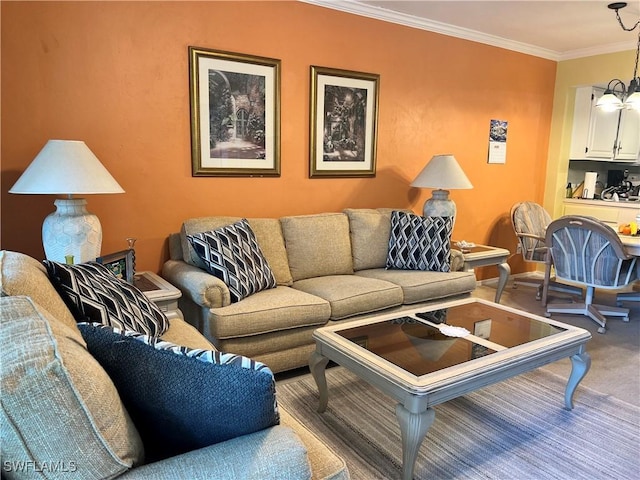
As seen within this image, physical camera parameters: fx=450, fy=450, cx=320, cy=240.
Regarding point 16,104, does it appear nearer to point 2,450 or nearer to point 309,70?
point 309,70

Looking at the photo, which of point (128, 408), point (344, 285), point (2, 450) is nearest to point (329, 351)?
point (344, 285)

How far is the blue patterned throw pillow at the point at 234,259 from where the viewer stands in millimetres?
2660

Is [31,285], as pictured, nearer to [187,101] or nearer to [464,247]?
Result: [187,101]

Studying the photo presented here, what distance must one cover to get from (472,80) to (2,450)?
4.69m

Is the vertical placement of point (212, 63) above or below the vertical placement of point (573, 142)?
above

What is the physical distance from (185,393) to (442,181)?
3190 millimetres

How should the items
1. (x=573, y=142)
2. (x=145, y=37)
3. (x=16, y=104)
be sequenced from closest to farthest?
(x=16, y=104)
(x=145, y=37)
(x=573, y=142)

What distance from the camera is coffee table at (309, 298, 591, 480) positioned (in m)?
1.76

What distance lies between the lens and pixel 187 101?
3.07 metres

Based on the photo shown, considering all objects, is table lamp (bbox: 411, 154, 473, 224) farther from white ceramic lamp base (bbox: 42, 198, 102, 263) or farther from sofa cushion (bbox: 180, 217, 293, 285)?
white ceramic lamp base (bbox: 42, 198, 102, 263)

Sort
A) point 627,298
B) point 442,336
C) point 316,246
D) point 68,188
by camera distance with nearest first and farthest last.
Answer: point 68,188 → point 442,336 → point 316,246 → point 627,298

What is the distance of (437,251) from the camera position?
11.4 ft

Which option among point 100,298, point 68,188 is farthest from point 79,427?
point 68,188

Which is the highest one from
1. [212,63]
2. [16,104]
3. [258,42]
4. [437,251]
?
[258,42]
